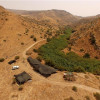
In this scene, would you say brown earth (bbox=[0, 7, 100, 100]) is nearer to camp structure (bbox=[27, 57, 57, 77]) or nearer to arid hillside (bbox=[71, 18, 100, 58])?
camp structure (bbox=[27, 57, 57, 77])

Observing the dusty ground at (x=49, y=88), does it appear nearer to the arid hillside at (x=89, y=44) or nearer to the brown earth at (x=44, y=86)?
the brown earth at (x=44, y=86)

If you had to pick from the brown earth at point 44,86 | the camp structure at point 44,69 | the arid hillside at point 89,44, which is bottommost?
the brown earth at point 44,86

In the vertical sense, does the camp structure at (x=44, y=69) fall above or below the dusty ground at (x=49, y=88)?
above

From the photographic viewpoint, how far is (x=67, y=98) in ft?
63.0

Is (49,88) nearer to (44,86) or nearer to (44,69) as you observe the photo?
(44,86)

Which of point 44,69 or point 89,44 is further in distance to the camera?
point 89,44

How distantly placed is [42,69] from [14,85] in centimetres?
878

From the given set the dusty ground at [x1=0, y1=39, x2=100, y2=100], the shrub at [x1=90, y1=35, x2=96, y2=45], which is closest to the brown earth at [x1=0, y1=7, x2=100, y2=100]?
the dusty ground at [x1=0, y1=39, x2=100, y2=100]

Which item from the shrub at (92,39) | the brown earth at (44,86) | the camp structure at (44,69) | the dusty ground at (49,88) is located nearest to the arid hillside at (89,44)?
the shrub at (92,39)

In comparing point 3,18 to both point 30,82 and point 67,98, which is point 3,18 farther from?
point 67,98

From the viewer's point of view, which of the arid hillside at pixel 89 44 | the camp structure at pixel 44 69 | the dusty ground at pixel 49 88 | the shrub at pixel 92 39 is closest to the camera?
the dusty ground at pixel 49 88

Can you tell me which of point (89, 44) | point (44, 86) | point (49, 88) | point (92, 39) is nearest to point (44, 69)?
point (44, 86)

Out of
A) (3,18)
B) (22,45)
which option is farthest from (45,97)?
(3,18)

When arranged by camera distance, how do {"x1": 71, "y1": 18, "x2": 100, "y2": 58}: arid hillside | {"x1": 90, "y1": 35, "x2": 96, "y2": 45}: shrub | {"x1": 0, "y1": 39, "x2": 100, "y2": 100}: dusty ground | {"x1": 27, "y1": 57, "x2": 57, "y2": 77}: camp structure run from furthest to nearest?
{"x1": 90, "y1": 35, "x2": 96, "y2": 45}: shrub
{"x1": 71, "y1": 18, "x2": 100, "y2": 58}: arid hillside
{"x1": 27, "y1": 57, "x2": 57, "y2": 77}: camp structure
{"x1": 0, "y1": 39, "x2": 100, "y2": 100}: dusty ground
